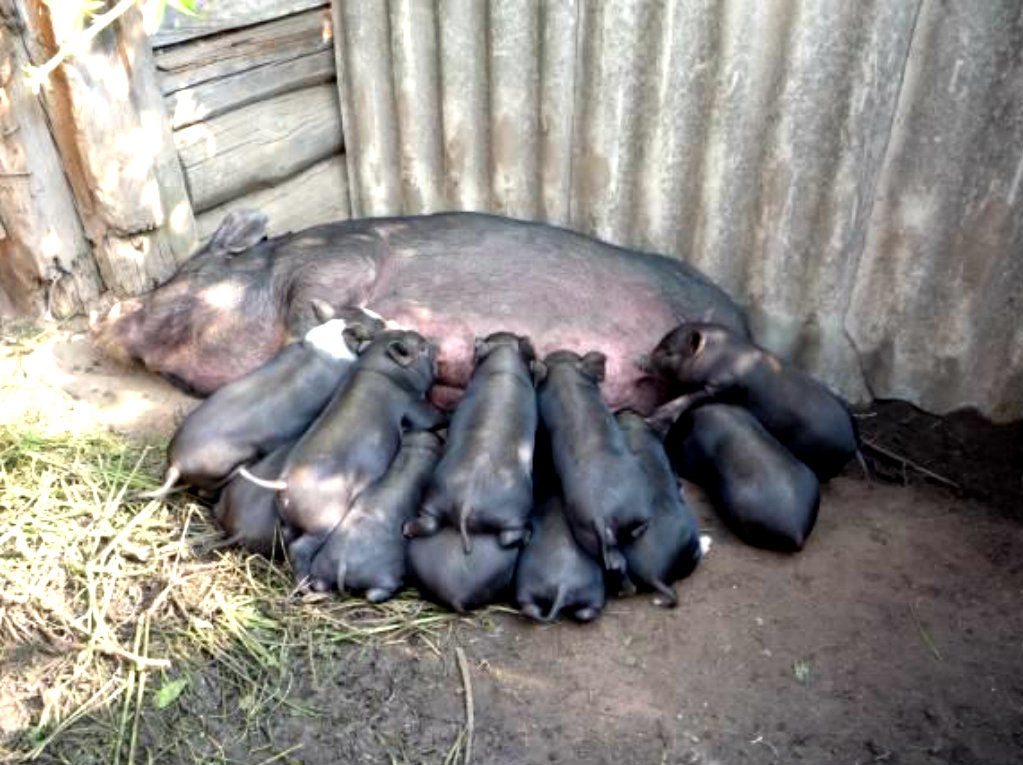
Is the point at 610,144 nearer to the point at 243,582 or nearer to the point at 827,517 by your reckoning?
the point at 827,517

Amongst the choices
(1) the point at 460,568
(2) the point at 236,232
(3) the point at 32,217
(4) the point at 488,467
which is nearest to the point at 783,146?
(4) the point at 488,467

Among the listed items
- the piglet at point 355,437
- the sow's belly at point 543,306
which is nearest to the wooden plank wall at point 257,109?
the sow's belly at point 543,306

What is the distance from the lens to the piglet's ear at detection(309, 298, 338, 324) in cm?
309

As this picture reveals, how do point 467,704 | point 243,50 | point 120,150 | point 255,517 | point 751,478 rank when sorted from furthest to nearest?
point 243,50, point 120,150, point 751,478, point 255,517, point 467,704

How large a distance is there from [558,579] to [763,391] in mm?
994

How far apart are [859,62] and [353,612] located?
7.00ft

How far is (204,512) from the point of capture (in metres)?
2.74

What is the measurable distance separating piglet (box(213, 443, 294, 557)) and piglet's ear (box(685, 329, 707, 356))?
50.8 inches

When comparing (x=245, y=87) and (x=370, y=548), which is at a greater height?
(x=245, y=87)

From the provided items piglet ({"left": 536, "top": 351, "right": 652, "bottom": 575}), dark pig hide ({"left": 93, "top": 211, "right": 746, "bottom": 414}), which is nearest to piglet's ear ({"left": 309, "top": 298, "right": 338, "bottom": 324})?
dark pig hide ({"left": 93, "top": 211, "right": 746, "bottom": 414})

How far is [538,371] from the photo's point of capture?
296cm

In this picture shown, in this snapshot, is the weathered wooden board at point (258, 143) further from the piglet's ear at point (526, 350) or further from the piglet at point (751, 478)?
the piglet at point (751, 478)

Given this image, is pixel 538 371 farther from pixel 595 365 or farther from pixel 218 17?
pixel 218 17

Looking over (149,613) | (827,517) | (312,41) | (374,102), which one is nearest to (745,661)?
(827,517)
